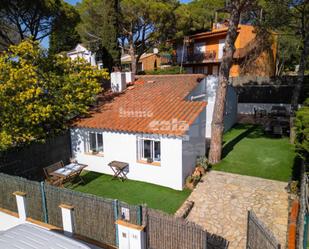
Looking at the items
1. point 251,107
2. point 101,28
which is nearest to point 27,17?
point 101,28

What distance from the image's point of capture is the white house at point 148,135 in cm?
1186

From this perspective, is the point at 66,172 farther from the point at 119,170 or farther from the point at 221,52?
the point at 221,52

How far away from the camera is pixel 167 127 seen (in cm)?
1184

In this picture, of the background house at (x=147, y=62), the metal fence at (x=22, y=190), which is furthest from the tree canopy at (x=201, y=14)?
the metal fence at (x=22, y=190)

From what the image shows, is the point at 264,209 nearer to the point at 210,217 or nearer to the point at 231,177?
the point at 210,217

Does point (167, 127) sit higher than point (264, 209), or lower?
higher

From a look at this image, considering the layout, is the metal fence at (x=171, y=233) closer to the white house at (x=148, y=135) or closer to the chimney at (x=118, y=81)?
the white house at (x=148, y=135)

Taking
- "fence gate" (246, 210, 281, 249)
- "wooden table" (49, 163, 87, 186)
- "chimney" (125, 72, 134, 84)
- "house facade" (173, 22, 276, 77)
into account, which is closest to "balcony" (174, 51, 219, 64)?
"house facade" (173, 22, 276, 77)

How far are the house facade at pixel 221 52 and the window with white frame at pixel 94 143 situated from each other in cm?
2390

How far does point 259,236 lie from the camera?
20.5 ft

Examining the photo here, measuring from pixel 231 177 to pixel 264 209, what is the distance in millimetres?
3176

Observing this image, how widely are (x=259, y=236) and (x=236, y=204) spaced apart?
4330 millimetres

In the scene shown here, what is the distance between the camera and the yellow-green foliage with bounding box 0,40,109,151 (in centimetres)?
1222

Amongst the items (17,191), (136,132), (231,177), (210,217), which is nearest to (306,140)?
(210,217)
